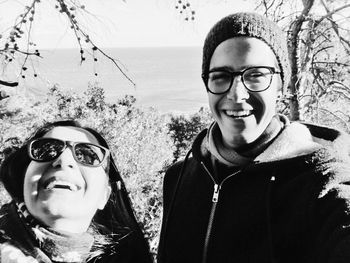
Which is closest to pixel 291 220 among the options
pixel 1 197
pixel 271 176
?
pixel 271 176

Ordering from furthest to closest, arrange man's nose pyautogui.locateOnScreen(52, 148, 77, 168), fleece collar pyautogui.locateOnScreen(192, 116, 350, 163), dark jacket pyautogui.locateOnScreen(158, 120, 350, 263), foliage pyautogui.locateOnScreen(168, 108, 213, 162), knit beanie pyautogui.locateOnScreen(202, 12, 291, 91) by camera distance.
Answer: foliage pyautogui.locateOnScreen(168, 108, 213, 162), man's nose pyautogui.locateOnScreen(52, 148, 77, 168), knit beanie pyautogui.locateOnScreen(202, 12, 291, 91), fleece collar pyautogui.locateOnScreen(192, 116, 350, 163), dark jacket pyautogui.locateOnScreen(158, 120, 350, 263)

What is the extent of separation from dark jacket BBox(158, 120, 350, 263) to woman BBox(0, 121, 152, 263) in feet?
1.18

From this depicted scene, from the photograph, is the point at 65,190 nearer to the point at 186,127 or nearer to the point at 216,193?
the point at 216,193

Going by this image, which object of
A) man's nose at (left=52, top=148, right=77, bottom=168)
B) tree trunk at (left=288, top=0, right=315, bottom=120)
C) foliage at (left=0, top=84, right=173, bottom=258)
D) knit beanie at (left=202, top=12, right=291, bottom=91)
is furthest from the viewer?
foliage at (left=0, top=84, right=173, bottom=258)

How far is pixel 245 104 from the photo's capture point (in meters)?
1.76

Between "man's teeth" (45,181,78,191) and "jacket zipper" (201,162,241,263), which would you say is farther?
"man's teeth" (45,181,78,191)

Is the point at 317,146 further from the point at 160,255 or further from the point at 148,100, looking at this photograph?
the point at 148,100

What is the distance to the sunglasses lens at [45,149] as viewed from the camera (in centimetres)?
202

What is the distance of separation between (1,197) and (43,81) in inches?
202

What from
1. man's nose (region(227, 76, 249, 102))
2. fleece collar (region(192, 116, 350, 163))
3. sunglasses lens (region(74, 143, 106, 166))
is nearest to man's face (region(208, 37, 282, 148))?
man's nose (region(227, 76, 249, 102))

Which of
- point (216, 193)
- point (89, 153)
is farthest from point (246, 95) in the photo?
point (89, 153)

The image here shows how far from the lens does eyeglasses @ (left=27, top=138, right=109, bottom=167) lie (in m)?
2.03

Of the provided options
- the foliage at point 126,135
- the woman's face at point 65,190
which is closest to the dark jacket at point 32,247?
the woman's face at point 65,190

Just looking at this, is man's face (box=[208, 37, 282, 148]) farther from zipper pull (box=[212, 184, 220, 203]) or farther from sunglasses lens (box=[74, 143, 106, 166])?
sunglasses lens (box=[74, 143, 106, 166])
